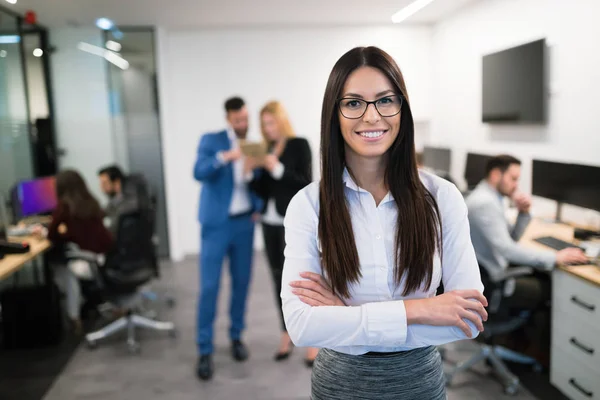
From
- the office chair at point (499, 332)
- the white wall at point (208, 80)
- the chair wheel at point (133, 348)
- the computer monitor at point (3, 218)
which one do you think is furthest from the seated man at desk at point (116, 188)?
the office chair at point (499, 332)

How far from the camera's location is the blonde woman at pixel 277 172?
92.4 inches

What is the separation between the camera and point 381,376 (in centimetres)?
110

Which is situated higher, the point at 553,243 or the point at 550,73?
the point at 550,73

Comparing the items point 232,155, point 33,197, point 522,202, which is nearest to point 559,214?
point 522,202

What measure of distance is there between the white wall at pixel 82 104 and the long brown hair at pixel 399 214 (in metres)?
4.81

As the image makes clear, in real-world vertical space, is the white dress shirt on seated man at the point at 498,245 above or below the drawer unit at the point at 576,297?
above

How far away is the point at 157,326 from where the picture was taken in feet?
11.4

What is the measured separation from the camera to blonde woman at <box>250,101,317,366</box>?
235 cm

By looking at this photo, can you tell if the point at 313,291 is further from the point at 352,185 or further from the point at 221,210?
the point at 221,210

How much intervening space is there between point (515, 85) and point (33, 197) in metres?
3.75

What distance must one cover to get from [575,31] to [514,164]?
1.15 meters

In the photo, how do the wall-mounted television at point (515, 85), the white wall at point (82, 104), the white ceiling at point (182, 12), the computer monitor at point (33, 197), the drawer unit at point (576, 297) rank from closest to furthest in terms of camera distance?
the drawer unit at point (576, 297) < the wall-mounted television at point (515, 85) < the white ceiling at point (182, 12) < the computer monitor at point (33, 197) < the white wall at point (82, 104)

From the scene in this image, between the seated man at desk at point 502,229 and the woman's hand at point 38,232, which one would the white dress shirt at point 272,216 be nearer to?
the seated man at desk at point 502,229

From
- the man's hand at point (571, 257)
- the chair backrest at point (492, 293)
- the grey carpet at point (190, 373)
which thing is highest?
the man's hand at point (571, 257)
